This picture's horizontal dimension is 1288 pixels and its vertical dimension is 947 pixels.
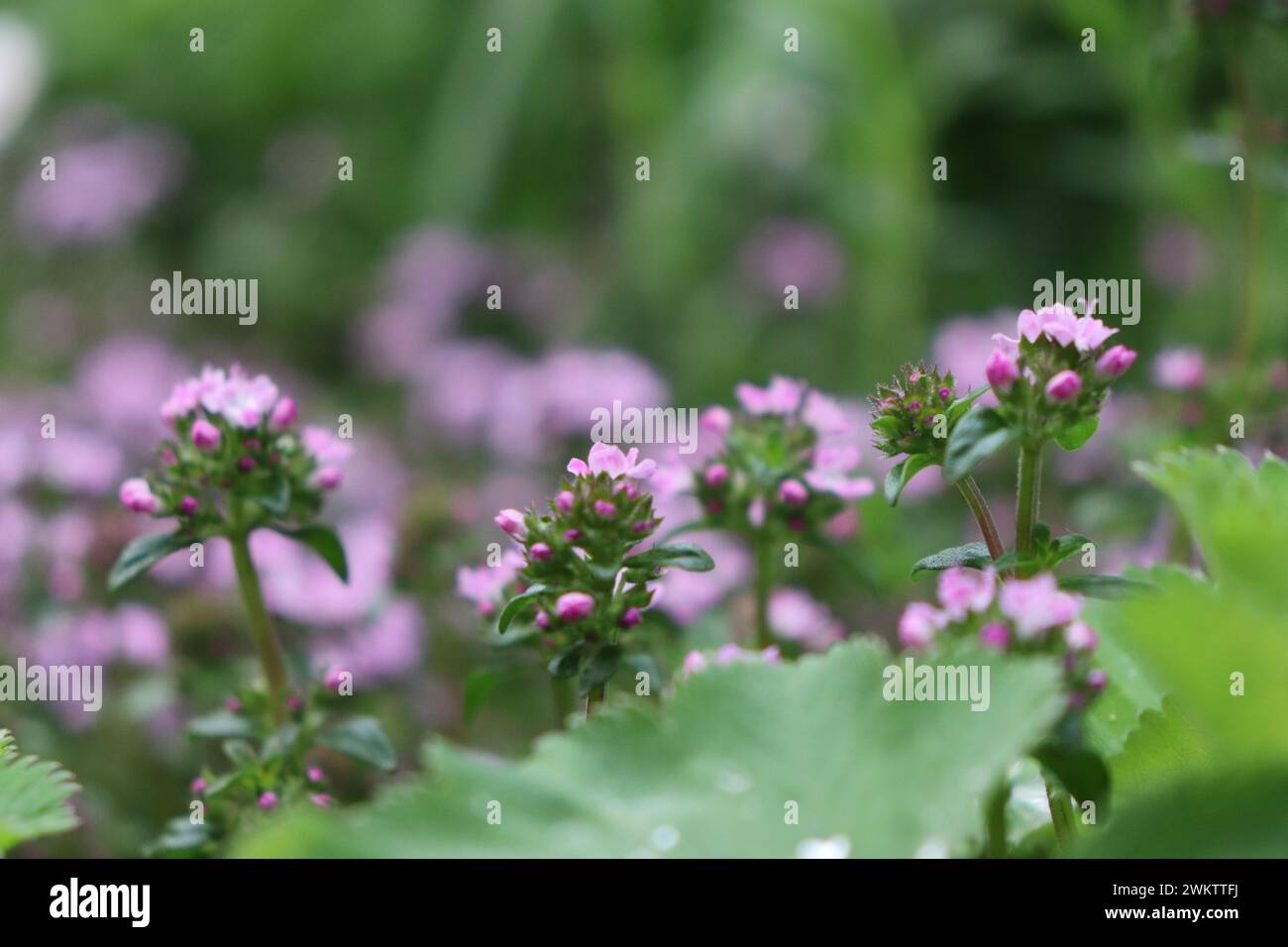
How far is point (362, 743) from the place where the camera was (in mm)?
1054

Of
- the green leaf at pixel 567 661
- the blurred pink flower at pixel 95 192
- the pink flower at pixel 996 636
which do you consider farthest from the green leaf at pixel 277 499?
the blurred pink flower at pixel 95 192

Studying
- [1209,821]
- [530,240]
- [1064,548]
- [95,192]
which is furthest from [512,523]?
[95,192]

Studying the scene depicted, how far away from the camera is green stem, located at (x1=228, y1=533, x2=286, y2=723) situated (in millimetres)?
1106

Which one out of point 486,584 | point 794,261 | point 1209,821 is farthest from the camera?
point 794,261

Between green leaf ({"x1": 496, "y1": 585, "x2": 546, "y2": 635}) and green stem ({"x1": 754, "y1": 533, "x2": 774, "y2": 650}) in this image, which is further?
green stem ({"x1": 754, "y1": 533, "x2": 774, "y2": 650})

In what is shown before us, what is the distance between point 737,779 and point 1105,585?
1.04ft

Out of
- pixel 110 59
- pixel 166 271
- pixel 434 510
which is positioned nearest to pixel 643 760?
pixel 434 510

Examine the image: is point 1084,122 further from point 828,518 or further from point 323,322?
point 828,518

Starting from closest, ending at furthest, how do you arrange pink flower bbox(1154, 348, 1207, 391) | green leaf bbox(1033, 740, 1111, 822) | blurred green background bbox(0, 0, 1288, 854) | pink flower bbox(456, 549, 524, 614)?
green leaf bbox(1033, 740, 1111, 822) < pink flower bbox(456, 549, 524, 614) < pink flower bbox(1154, 348, 1207, 391) < blurred green background bbox(0, 0, 1288, 854)

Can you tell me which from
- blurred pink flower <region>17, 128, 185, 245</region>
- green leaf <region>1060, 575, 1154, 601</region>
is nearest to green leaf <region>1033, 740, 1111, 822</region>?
green leaf <region>1060, 575, 1154, 601</region>

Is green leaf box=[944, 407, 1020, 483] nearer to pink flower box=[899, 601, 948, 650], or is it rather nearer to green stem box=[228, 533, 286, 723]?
pink flower box=[899, 601, 948, 650]

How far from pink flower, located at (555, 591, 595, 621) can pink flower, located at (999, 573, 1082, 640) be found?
31 cm

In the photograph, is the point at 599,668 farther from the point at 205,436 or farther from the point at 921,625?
the point at 205,436
